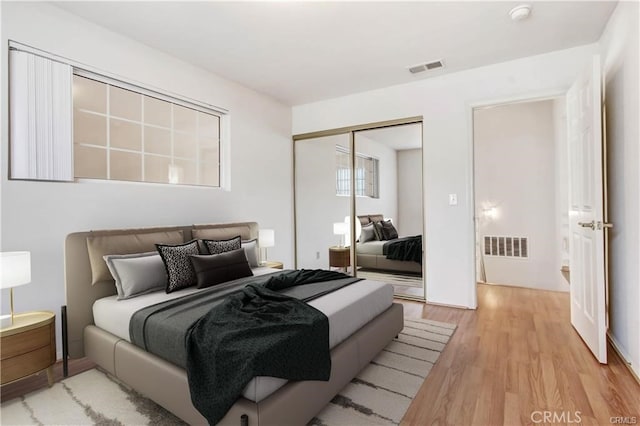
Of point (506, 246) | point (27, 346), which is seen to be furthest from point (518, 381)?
point (506, 246)

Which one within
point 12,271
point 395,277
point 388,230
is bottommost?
point 395,277

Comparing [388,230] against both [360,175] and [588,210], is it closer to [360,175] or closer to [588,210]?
[360,175]

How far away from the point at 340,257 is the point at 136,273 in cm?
279

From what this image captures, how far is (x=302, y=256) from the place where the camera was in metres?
4.96

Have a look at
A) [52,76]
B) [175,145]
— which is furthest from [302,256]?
[52,76]

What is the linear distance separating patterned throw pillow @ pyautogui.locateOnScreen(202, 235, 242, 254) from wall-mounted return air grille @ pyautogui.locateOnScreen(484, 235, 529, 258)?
4488 mm

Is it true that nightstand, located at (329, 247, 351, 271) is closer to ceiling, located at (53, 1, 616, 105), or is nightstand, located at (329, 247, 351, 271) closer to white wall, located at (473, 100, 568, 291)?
ceiling, located at (53, 1, 616, 105)

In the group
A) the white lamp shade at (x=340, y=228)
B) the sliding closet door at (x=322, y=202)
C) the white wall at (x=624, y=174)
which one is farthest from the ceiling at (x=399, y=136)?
the white wall at (x=624, y=174)

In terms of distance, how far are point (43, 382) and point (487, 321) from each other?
373 centimetres

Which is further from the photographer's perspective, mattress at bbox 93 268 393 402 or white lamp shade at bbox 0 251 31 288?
mattress at bbox 93 268 393 402

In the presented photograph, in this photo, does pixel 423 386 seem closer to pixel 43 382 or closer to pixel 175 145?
pixel 43 382

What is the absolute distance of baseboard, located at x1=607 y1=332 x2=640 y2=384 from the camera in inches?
85.1

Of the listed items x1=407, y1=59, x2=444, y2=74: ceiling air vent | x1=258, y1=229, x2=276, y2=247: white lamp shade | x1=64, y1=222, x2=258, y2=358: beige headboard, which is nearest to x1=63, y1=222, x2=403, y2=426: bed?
x1=64, y1=222, x2=258, y2=358: beige headboard

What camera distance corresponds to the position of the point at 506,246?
5.59 metres
